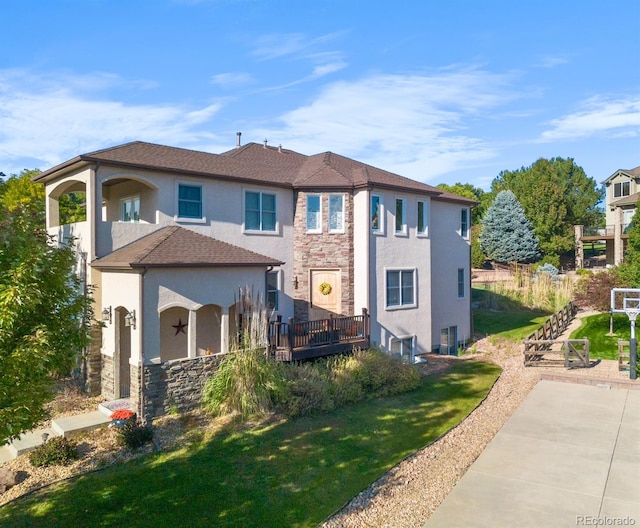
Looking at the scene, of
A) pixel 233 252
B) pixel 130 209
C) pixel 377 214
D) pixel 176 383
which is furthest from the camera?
pixel 377 214

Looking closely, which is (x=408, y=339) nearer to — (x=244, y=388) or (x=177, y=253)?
(x=244, y=388)

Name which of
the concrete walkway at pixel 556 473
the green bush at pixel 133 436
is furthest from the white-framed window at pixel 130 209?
the concrete walkway at pixel 556 473

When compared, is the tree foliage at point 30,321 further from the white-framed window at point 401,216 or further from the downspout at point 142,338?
the white-framed window at point 401,216

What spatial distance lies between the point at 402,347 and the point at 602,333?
10211 millimetres

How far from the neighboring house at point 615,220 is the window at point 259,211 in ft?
106

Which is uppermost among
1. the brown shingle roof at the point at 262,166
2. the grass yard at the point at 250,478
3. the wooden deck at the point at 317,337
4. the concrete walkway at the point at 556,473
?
the brown shingle roof at the point at 262,166

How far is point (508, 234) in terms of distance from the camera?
44.6 metres

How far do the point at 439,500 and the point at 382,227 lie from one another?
10855 millimetres

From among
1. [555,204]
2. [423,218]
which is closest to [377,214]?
[423,218]

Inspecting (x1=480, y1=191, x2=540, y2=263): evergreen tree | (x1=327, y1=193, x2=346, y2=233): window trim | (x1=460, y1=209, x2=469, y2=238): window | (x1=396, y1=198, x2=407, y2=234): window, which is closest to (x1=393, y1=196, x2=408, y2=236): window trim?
(x1=396, y1=198, x2=407, y2=234): window

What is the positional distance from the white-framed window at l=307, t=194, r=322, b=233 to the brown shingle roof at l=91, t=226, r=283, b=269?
3537mm

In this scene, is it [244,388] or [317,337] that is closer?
[244,388]

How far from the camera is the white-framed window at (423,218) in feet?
61.4

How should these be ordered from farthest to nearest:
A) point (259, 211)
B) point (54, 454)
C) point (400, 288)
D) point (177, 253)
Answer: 1. point (400, 288)
2. point (259, 211)
3. point (177, 253)
4. point (54, 454)
